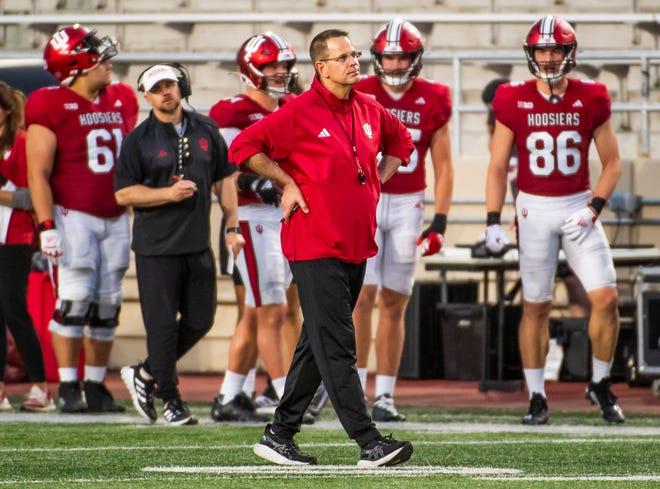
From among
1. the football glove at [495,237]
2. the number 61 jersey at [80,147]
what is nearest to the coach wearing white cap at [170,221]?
the number 61 jersey at [80,147]

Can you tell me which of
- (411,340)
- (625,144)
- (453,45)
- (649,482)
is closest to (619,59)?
(625,144)

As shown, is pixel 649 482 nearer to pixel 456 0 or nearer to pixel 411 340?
pixel 411 340

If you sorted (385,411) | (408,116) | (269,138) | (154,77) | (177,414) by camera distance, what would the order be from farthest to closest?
(408,116) < (385,411) < (154,77) < (177,414) < (269,138)

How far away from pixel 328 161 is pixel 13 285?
324 centimetres

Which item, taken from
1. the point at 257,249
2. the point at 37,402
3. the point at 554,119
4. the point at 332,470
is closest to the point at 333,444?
the point at 332,470

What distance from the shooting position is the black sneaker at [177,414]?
7246 mm

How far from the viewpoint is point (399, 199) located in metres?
7.82

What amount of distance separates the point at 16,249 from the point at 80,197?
21.8 inches

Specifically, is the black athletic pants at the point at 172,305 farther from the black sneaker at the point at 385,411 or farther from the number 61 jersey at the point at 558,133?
the number 61 jersey at the point at 558,133

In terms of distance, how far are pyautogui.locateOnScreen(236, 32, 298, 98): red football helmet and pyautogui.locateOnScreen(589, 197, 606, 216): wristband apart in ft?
5.28

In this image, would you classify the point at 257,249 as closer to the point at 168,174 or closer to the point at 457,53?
the point at 168,174

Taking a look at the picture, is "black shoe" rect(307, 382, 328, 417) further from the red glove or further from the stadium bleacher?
the stadium bleacher

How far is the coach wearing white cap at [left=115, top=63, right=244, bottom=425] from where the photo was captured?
7.29 metres

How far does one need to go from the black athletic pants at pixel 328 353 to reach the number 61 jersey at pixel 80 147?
262 cm
